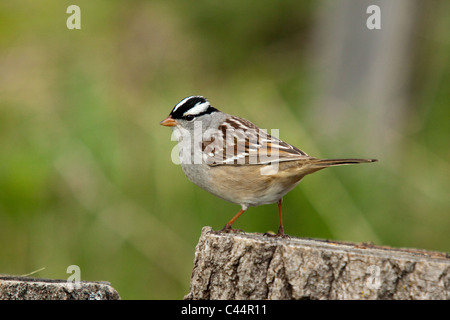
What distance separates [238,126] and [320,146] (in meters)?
1.89

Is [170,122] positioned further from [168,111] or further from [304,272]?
[168,111]

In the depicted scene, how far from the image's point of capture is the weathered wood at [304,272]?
292cm

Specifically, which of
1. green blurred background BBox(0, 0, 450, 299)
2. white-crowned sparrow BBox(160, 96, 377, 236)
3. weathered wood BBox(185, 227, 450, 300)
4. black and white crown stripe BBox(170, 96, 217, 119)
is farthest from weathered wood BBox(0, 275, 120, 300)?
green blurred background BBox(0, 0, 450, 299)

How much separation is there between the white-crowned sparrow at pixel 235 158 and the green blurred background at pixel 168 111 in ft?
4.91

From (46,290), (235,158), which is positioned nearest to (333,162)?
(235,158)

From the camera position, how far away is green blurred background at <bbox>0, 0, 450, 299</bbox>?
6027 mm

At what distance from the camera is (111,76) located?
7340mm

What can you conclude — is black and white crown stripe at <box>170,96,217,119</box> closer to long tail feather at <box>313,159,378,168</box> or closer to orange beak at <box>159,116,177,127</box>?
orange beak at <box>159,116,177,127</box>

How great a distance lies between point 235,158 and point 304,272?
4.27 ft

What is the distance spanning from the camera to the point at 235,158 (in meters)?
4.20

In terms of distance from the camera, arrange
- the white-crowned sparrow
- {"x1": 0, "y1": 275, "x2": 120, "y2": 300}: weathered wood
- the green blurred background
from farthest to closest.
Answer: the green blurred background
the white-crowned sparrow
{"x1": 0, "y1": 275, "x2": 120, "y2": 300}: weathered wood

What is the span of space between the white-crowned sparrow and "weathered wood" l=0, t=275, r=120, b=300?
38.2 inches

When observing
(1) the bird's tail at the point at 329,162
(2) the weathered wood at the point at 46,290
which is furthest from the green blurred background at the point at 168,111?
(2) the weathered wood at the point at 46,290

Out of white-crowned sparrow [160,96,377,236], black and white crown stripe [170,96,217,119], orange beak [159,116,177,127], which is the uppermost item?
black and white crown stripe [170,96,217,119]
